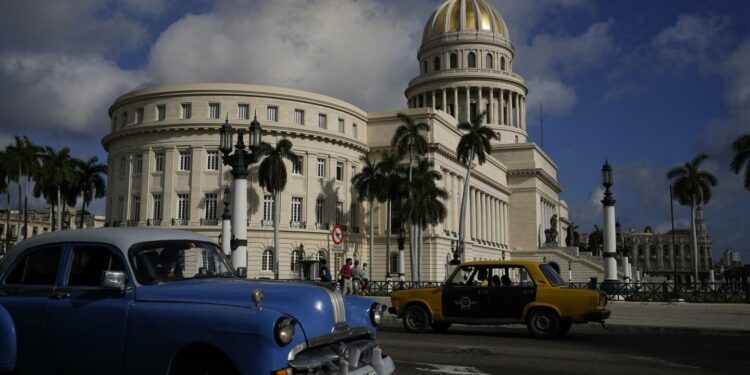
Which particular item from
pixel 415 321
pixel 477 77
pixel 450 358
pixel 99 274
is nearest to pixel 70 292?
pixel 99 274

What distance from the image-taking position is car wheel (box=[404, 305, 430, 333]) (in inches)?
634

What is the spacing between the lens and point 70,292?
6.69 metres

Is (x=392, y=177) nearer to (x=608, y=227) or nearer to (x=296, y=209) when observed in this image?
(x=296, y=209)

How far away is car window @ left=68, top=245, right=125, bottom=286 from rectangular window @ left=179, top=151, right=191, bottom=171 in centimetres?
5420

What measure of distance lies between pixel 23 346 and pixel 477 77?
95.2m

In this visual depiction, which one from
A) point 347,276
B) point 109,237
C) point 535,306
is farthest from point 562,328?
point 347,276

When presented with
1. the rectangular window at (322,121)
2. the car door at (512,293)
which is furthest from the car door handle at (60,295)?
the rectangular window at (322,121)

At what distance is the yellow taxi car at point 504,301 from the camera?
48.5 ft

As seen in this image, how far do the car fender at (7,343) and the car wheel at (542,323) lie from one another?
11002mm

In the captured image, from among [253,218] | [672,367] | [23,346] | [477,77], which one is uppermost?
[477,77]

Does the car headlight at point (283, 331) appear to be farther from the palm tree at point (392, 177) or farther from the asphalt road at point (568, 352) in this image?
the palm tree at point (392, 177)

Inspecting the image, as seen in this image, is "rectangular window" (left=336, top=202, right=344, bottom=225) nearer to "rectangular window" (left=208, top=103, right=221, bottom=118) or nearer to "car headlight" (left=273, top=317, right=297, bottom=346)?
"rectangular window" (left=208, top=103, right=221, bottom=118)

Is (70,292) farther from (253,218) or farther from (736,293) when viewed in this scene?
(253,218)

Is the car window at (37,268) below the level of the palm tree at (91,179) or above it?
below
